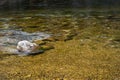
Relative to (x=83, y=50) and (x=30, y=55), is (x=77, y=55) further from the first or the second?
(x=30, y=55)

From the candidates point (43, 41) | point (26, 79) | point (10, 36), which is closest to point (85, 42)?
point (43, 41)

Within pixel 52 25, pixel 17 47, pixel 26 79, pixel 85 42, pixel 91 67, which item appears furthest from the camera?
pixel 52 25

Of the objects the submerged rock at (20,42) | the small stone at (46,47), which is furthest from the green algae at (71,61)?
the submerged rock at (20,42)

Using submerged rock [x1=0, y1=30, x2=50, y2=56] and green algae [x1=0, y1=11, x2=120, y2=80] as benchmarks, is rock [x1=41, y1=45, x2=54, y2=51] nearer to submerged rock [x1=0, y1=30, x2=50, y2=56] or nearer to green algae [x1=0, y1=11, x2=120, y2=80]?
green algae [x1=0, y1=11, x2=120, y2=80]

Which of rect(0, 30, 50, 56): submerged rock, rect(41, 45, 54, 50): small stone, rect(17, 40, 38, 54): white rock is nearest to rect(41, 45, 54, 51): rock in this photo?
rect(41, 45, 54, 50): small stone

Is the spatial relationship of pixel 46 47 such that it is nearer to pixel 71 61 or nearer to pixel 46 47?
pixel 46 47

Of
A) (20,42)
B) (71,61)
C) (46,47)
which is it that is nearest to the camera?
(71,61)

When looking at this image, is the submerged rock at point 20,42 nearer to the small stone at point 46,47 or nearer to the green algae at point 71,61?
the small stone at point 46,47

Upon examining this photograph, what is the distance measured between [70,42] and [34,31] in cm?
346

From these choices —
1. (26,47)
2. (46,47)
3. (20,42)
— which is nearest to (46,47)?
(46,47)

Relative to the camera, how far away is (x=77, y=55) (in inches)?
360

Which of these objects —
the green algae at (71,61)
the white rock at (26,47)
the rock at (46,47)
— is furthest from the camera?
the rock at (46,47)

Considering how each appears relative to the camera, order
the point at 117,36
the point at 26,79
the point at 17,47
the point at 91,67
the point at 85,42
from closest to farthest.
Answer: the point at 26,79, the point at 91,67, the point at 17,47, the point at 85,42, the point at 117,36

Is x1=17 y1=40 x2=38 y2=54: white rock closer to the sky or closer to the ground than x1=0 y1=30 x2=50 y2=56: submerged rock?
closer to the sky
